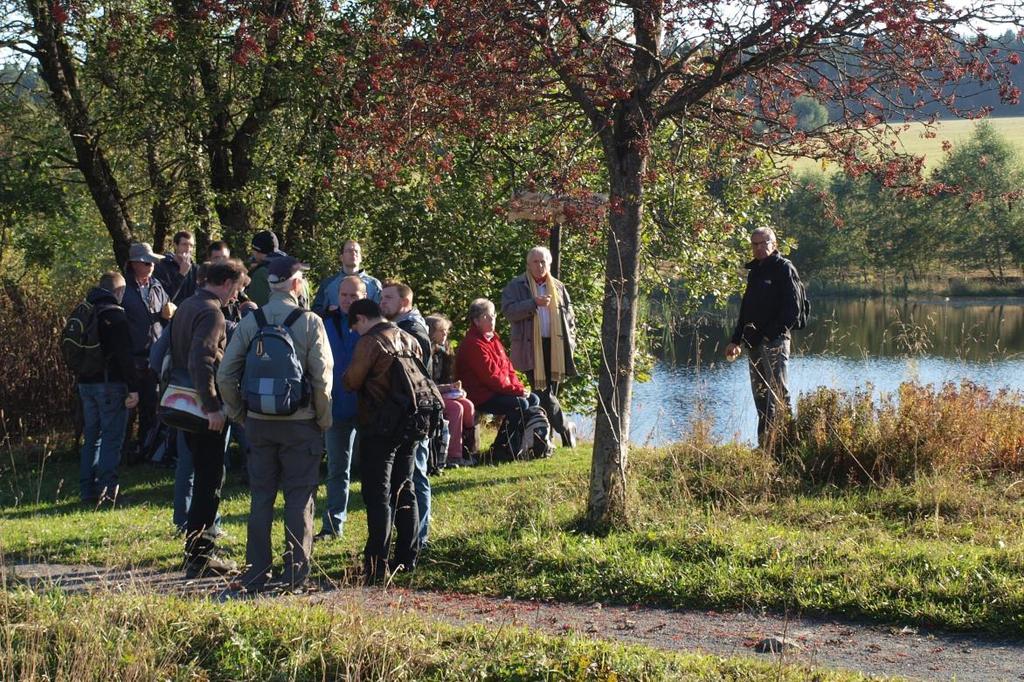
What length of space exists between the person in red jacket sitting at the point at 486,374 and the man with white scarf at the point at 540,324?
0.70ft

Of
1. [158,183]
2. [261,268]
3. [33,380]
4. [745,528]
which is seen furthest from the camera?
[158,183]

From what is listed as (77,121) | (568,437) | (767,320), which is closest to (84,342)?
(568,437)

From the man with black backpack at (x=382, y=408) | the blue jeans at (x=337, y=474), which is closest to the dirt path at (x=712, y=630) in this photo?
the man with black backpack at (x=382, y=408)

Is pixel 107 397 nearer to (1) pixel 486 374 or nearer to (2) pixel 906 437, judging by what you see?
(1) pixel 486 374

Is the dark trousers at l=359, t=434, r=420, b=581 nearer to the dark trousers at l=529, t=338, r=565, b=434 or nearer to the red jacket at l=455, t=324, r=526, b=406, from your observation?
the red jacket at l=455, t=324, r=526, b=406

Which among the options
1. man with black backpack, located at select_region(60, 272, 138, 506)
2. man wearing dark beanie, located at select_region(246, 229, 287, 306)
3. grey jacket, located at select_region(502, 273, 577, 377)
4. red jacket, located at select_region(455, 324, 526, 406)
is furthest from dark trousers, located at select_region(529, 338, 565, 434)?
man with black backpack, located at select_region(60, 272, 138, 506)

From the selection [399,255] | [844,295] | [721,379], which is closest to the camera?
[399,255]

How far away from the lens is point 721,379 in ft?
79.3

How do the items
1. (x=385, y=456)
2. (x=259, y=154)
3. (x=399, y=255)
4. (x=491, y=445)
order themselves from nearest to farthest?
(x=385, y=456), (x=491, y=445), (x=259, y=154), (x=399, y=255)

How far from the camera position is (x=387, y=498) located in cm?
733

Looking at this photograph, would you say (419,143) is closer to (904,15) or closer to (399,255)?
(904,15)

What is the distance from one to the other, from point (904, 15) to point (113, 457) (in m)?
7.29

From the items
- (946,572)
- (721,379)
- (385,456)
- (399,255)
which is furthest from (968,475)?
(721,379)

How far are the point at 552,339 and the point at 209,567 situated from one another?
498cm
